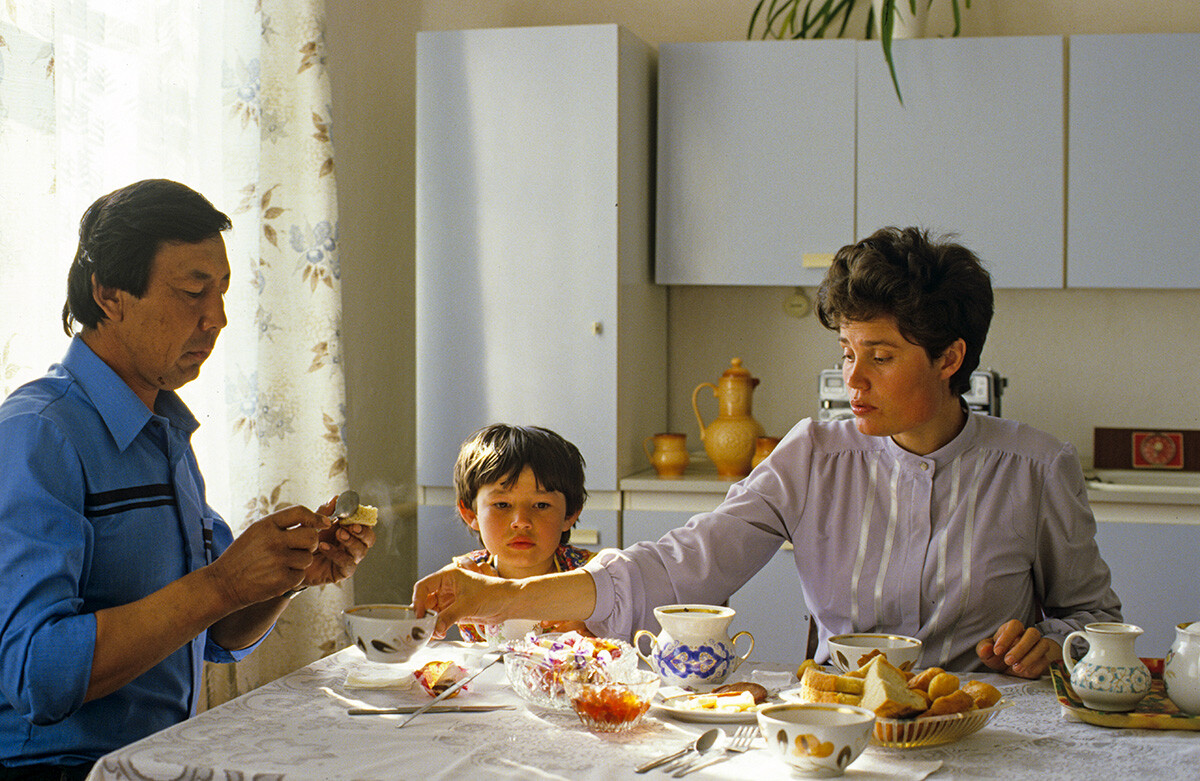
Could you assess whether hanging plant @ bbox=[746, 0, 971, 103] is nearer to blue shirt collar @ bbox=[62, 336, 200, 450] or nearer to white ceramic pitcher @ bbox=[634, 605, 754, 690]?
white ceramic pitcher @ bbox=[634, 605, 754, 690]

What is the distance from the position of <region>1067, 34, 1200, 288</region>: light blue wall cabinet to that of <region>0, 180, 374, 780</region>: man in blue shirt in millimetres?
2300

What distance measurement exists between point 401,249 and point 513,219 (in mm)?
586

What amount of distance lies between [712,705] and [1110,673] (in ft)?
1.47

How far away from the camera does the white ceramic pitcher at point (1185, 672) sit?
1290 millimetres

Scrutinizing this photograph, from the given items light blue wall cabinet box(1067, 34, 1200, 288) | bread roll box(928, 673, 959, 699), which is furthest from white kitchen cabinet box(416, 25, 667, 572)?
bread roll box(928, 673, 959, 699)

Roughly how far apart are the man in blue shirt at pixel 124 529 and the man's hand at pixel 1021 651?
87cm

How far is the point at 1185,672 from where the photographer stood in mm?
1298

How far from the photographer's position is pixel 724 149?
3232mm

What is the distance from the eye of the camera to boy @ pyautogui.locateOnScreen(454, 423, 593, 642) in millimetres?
2008

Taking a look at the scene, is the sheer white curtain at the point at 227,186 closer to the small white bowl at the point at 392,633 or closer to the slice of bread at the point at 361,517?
the slice of bread at the point at 361,517

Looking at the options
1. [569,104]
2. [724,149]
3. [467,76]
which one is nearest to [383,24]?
[467,76]

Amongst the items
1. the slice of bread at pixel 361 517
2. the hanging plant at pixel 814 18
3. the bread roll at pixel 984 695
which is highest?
the hanging plant at pixel 814 18

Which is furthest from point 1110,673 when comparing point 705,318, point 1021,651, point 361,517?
point 705,318

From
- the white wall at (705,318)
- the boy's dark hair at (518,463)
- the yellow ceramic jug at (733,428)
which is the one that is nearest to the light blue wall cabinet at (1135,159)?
the white wall at (705,318)
